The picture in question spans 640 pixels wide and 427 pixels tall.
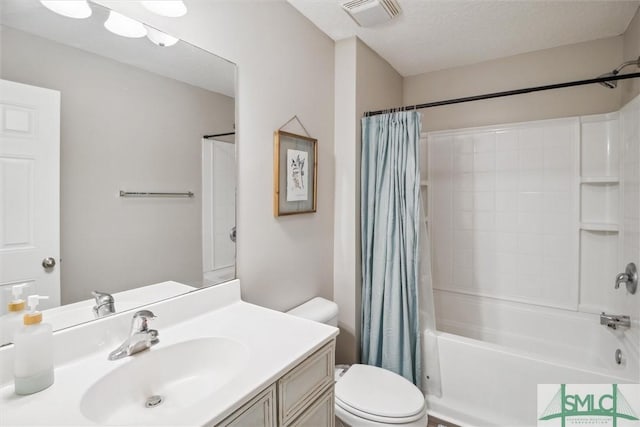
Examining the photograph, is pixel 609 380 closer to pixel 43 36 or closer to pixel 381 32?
pixel 381 32

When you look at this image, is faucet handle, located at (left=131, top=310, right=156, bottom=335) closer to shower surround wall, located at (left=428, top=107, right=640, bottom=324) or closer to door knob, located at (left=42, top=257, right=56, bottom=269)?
door knob, located at (left=42, top=257, right=56, bottom=269)

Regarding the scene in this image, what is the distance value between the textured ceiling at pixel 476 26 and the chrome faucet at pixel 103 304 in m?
1.65

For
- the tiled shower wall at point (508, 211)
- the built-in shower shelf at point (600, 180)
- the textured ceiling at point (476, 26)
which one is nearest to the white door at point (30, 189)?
the textured ceiling at point (476, 26)

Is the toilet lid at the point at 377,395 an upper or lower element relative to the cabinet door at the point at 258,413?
lower

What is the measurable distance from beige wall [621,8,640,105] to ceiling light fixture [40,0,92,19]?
101 inches

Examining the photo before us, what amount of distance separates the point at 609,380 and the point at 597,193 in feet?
4.02

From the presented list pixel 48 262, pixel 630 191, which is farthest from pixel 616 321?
pixel 48 262

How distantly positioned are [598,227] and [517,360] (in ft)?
3.71

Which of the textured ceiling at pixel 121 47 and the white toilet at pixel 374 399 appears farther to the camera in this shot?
the white toilet at pixel 374 399

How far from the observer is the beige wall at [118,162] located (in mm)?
944

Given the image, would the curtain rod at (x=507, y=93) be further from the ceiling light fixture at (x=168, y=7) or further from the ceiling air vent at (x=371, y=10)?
the ceiling light fixture at (x=168, y=7)

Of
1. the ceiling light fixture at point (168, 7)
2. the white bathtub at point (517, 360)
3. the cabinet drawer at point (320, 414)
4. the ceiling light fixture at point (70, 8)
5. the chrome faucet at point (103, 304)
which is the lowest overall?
the white bathtub at point (517, 360)

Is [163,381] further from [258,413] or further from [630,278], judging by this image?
[630,278]

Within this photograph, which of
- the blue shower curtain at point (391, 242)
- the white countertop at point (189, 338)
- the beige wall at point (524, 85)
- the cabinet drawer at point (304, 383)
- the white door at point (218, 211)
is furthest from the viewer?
the beige wall at point (524, 85)
